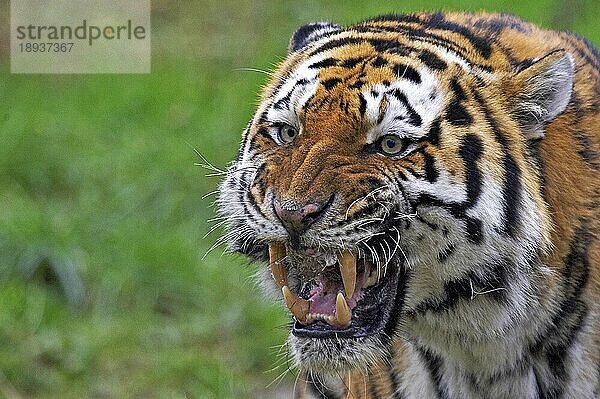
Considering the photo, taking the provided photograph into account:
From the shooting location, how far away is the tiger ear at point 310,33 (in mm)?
3352

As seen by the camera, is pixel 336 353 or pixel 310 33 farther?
pixel 310 33

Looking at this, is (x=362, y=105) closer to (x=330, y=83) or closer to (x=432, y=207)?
(x=330, y=83)

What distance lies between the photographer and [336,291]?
2.99 metres

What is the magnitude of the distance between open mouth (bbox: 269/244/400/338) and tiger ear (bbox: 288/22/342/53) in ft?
2.27

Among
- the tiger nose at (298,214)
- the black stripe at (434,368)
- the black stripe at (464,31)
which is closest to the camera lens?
the tiger nose at (298,214)

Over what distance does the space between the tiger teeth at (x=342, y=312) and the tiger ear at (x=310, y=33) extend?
0.84 m

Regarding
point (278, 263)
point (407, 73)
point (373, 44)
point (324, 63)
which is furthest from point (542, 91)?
point (278, 263)

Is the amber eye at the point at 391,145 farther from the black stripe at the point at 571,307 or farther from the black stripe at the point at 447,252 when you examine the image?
the black stripe at the point at 571,307

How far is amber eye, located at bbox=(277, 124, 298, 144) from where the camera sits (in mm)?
2975

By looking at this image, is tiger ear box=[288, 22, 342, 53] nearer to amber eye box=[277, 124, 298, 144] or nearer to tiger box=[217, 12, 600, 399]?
tiger box=[217, 12, 600, 399]

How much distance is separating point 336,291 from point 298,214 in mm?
324

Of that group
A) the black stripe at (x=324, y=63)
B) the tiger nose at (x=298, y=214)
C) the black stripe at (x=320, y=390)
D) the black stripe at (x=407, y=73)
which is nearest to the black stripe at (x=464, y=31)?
the black stripe at (x=407, y=73)

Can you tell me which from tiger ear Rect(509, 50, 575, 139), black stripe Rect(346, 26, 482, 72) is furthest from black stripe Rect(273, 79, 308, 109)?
tiger ear Rect(509, 50, 575, 139)

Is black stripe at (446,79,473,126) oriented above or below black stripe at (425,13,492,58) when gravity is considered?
below
